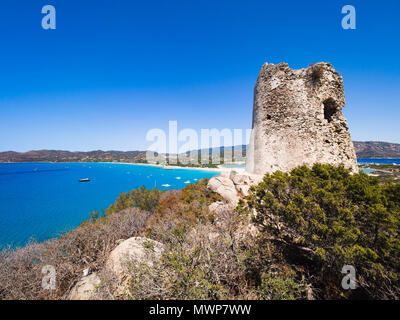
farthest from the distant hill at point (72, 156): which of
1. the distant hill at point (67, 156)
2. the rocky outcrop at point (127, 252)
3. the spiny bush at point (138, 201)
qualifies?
the rocky outcrop at point (127, 252)

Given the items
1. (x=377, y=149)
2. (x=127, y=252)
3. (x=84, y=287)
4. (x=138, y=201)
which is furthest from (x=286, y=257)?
(x=377, y=149)

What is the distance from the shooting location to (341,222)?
123 inches

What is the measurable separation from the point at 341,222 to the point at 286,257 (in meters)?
2.05

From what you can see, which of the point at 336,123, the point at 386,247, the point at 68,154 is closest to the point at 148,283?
the point at 386,247

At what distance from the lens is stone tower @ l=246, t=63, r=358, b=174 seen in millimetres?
6234

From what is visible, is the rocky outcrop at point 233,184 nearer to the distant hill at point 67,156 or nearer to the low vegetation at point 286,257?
the low vegetation at point 286,257

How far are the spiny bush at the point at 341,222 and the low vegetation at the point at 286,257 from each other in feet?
0.06

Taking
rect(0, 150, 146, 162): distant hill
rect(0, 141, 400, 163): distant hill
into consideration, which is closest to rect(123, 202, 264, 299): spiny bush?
rect(0, 141, 400, 163): distant hill

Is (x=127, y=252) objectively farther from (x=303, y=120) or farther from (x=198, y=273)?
(x=303, y=120)

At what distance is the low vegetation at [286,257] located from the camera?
280cm

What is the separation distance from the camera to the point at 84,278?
15.5 ft

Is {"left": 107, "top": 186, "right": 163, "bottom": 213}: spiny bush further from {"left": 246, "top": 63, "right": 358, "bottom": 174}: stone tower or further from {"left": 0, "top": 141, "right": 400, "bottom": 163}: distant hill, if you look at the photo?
{"left": 0, "top": 141, "right": 400, "bottom": 163}: distant hill
